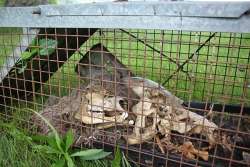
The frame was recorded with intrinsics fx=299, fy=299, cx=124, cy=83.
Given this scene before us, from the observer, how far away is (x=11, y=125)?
2217 millimetres

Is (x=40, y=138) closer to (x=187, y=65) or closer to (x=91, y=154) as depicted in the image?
(x=91, y=154)

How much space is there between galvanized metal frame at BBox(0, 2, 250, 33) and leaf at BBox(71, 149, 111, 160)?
77cm

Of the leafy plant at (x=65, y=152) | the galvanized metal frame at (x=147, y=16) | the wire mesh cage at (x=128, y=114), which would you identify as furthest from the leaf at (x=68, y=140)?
the galvanized metal frame at (x=147, y=16)

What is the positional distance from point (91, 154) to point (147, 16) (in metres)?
0.91

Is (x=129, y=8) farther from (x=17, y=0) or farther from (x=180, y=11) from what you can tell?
(x=17, y=0)

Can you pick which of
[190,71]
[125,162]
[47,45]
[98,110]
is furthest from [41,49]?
[190,71]

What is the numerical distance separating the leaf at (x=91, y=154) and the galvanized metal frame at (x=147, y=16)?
77 cm

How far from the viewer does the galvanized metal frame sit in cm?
132

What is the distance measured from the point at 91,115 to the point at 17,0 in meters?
8.56

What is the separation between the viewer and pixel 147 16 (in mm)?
1504

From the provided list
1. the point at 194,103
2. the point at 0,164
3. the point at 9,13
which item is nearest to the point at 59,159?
the point at 0,164

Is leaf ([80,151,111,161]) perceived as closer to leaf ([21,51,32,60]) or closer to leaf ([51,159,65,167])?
leaf ([51,159,65,167])

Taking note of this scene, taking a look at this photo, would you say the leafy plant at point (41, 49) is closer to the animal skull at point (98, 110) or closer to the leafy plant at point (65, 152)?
the animal skull at point (98, 110)

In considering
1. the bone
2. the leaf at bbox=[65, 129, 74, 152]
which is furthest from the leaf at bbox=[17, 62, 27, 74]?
the bone
